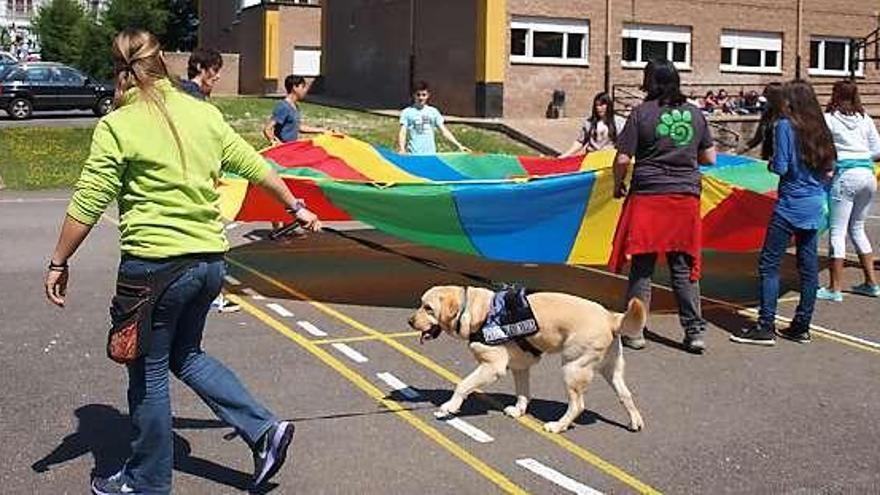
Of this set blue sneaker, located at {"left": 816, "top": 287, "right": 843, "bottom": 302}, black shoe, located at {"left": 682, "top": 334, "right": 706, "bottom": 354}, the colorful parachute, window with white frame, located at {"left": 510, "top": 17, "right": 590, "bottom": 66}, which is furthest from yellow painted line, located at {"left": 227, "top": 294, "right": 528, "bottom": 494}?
window with white frame, located at {"left": 510, "top": 17, "right": 590, "bottom": 66}

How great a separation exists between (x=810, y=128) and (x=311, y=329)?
3.87 meters

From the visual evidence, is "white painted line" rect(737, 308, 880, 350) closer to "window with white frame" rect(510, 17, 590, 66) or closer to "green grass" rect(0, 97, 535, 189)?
"green grass" rect(0, 97, 535, 189)

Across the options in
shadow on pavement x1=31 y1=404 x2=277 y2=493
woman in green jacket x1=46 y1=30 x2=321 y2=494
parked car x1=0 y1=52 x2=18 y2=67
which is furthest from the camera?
parked car x1=0 y1=52 x2=18 y2=67

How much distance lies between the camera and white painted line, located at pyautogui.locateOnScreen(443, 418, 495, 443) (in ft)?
18.0

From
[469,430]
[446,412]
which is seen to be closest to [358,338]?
[446,412]

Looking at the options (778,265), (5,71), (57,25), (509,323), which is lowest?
(509,323)

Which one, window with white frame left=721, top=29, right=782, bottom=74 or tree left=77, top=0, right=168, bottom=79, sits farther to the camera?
tree left=77, top=0, right=168, bottom=79

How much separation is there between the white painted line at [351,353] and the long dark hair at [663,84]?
256 centimetres

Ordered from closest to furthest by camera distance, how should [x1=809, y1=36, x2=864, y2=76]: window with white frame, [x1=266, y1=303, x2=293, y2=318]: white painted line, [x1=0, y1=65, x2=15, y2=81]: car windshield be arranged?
[x1=266, y1=303, x2=293, y2=318]: white painted line → [x1=0, y1=65, x2=15, y2=81]: car windshield → [x1=809, y1=36, x2=864, y2=76]: window with white frame

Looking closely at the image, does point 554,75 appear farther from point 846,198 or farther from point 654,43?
point 846,198

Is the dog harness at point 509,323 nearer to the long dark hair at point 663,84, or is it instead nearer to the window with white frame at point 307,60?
the long dark hair at point 663,84

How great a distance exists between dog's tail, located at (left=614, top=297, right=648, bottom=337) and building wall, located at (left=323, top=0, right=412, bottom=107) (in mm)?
28003

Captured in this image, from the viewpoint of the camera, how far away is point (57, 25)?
7281cm

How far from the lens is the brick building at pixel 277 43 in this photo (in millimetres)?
43281
